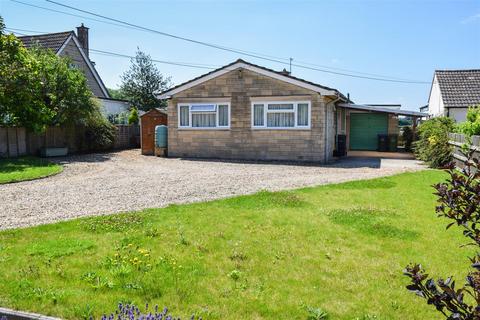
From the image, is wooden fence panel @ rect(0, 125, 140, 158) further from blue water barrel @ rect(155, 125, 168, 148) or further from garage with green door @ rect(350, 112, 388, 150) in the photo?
garage with green door @ rect(350, 112, 388, 150)

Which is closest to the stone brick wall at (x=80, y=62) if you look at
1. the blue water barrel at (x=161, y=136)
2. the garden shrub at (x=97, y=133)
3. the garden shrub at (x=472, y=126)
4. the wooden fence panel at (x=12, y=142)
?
the garden shrub at (x=97, y=133)

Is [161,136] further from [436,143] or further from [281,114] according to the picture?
[436,143]

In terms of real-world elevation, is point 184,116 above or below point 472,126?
above

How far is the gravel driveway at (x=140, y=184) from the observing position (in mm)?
8109

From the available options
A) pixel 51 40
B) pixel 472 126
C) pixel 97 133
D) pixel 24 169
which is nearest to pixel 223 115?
pixel 97 133

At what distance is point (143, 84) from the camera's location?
38750mm

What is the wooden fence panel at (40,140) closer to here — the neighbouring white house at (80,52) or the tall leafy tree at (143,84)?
the neighbouring white house at (80,52)

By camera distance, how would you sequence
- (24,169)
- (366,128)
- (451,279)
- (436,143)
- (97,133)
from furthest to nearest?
(366,128) < (97,133) < (436,143) < (24,169) < (451,279)

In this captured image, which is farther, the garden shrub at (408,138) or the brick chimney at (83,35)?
the brick chimney at (83,35)

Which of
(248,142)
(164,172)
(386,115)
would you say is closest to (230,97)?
(248,142)

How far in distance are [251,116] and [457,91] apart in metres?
14.8

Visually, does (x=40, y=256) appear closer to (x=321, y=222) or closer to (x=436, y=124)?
(x=321, y=222)

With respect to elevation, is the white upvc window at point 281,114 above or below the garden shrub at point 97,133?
above

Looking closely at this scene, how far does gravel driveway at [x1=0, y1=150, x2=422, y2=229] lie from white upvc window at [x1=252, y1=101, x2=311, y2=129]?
2.13 meters
